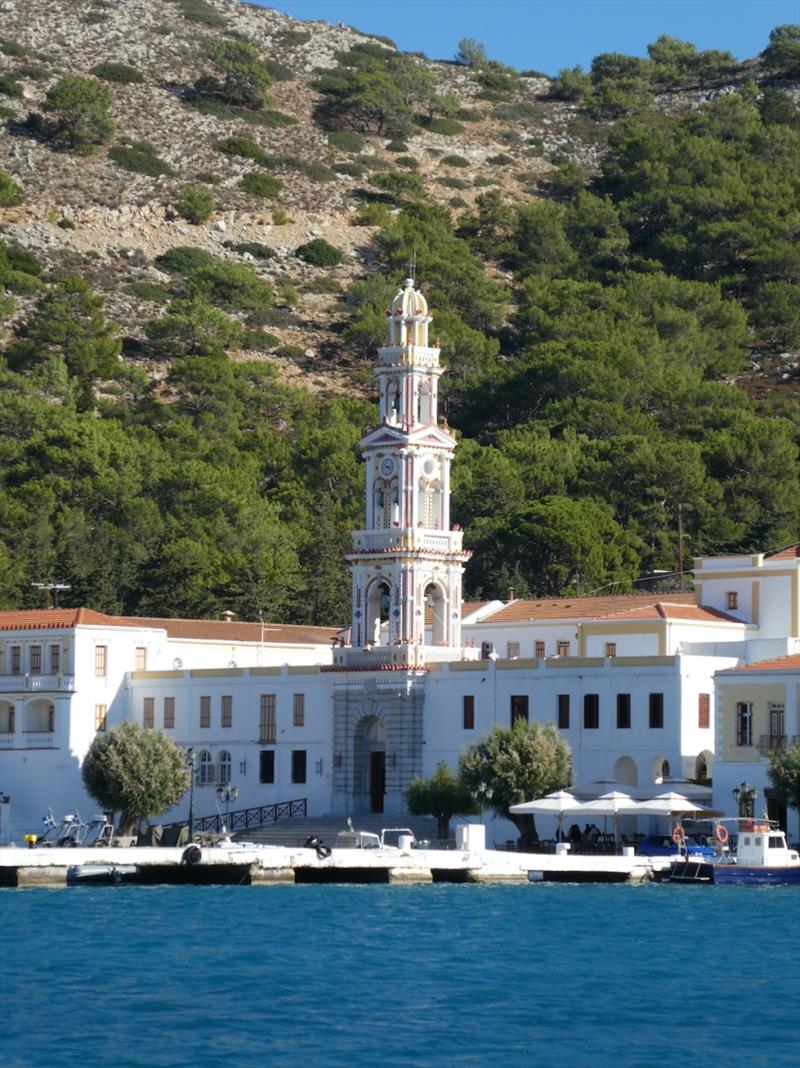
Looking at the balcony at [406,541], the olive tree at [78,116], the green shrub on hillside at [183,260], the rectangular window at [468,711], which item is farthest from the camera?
the olive tree at [78,116]

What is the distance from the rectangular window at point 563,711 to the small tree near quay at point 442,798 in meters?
3.54

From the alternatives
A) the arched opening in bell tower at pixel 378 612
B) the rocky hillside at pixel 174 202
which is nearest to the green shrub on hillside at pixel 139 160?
the rocky hillside at pixel 174 202

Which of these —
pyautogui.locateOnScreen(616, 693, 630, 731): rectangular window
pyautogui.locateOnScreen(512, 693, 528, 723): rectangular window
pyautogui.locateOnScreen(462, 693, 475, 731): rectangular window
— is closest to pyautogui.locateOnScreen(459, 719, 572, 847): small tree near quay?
pyautogui.locateOnScreen(616, 693, 630, 731): rectangular window

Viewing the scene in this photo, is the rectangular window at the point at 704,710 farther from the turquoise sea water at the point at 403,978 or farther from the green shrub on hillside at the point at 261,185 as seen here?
the green shrub on hillside at the point at 261,185

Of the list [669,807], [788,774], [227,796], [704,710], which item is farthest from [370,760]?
[788,774]

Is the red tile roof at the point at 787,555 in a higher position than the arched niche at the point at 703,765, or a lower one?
higher

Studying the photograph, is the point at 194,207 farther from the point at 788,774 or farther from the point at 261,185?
the point at 788,774

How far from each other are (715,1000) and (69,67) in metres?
169

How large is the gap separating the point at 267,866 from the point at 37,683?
1983 cm

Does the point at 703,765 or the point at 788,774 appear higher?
the point at 703,765

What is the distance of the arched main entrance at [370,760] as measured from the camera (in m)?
74.9

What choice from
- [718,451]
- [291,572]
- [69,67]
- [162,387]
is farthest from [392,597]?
[69,67]

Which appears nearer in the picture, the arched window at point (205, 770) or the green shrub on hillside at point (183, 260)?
the arched window at point (205, 770)

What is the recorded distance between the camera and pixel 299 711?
252 ft
